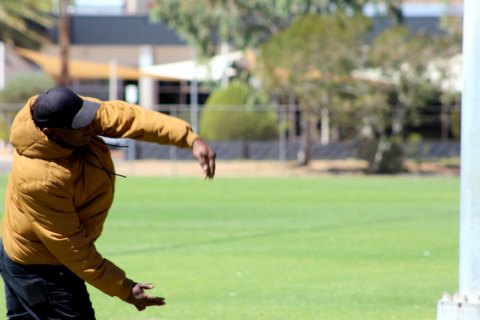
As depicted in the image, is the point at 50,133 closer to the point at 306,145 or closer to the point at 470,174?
the point at 470,174

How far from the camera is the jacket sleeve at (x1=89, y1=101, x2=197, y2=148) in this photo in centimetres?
559

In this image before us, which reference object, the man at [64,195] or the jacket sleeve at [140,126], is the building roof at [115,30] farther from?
the jacket sleeve at [140,126]

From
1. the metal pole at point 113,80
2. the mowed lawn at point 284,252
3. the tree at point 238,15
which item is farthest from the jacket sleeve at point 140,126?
the metal pole at point 113,80

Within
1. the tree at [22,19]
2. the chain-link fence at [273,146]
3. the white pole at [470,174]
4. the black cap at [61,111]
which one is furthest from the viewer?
the tree at [22,19]

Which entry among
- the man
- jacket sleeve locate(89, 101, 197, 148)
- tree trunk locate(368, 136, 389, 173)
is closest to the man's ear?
Result: the man

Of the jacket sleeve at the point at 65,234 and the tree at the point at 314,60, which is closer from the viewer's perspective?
the jacket sleeve at the point at 65,234

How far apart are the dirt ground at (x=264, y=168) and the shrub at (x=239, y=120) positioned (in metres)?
1.61

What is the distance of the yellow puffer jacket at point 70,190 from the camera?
5.71 m

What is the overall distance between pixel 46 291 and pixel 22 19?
45.3 meters

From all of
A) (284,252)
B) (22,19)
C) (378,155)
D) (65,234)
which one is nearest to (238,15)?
(378,155)

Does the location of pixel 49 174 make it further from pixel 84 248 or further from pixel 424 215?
pixel 424 215

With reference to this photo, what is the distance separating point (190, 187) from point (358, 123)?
946 centimetres

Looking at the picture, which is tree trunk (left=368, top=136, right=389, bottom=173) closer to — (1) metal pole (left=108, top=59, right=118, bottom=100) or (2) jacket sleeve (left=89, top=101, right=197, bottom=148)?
(1) metal pole (left=108, top=59, right=118, bottom=100)

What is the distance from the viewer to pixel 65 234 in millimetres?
5938
